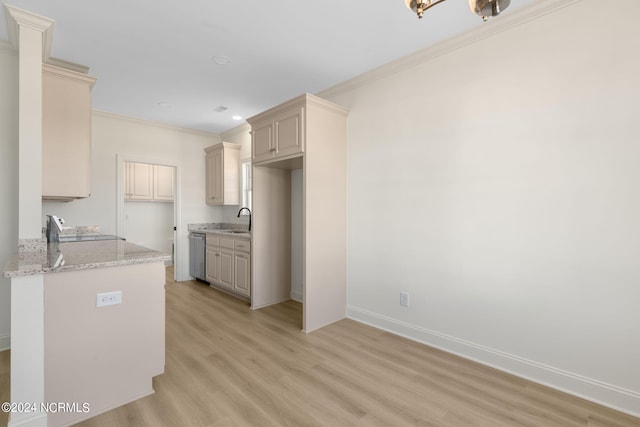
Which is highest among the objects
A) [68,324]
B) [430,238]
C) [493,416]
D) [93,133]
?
[93,133]

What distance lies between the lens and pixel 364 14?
227cm

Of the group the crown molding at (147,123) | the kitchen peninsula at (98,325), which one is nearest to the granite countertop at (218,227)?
the crown molding at (147,123)

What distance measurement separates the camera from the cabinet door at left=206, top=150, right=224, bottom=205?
16.6ft

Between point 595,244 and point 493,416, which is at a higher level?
point 595,244

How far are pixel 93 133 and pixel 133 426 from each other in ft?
13.7

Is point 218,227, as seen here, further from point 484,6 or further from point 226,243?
point 484,6

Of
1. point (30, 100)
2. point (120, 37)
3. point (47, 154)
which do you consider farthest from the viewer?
point (47, 154)

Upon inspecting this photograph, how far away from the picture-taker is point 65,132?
2.83 m

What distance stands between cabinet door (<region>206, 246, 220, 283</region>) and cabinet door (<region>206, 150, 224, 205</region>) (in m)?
0.87

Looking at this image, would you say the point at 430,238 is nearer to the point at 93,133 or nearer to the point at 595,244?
the point at 595,244

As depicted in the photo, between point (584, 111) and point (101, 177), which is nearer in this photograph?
point (584, 111)

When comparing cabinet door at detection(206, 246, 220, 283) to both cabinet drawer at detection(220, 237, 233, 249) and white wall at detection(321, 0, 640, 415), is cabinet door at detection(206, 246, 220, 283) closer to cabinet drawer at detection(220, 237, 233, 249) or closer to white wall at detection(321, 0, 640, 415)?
cabinet drawer at detection(220, 237, 233, 249)

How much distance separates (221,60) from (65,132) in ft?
5.33

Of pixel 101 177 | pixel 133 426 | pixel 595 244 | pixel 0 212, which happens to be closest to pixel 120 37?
pixel 0 212
